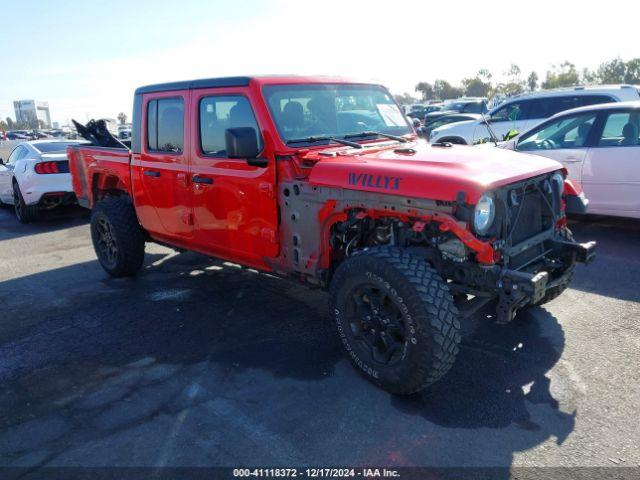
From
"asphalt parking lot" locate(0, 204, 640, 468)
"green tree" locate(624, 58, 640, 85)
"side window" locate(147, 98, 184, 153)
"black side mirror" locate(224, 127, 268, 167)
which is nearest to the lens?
"asphalt parking lot" locate(0, 204, 640, 468)

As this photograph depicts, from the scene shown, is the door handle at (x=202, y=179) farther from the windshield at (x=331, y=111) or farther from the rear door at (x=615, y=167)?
the rear door at (x=615, y=167)

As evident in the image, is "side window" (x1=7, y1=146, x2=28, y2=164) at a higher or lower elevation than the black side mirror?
lower

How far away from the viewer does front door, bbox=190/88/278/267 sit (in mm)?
4258

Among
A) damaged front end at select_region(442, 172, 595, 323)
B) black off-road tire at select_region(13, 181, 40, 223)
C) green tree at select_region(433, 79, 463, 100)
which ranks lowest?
black off-road tire at select_region(13, 181, 40, 223)

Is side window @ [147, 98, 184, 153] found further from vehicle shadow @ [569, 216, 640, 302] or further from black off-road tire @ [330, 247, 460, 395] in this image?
vehicle shadow @ [569, 216, 640, 302]

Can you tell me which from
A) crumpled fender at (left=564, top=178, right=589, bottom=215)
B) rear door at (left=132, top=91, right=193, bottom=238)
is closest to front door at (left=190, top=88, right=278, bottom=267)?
rear door at (left=132, top=91, right=193, bottom=238)

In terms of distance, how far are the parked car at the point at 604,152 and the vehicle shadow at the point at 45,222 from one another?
321 inches

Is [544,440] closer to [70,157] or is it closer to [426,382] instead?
[426,382]

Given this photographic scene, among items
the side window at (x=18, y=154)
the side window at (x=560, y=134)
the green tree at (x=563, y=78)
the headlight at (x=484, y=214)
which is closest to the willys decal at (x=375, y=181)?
the headlight at (x=484, y=214)

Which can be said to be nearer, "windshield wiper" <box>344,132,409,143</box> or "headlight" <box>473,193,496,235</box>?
"headlight" <box>473,193,496,235</box>

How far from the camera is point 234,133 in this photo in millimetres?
3857

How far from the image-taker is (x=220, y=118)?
15.0 feet

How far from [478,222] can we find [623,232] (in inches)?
188

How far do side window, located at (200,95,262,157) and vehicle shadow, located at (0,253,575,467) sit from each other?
1558 mm
